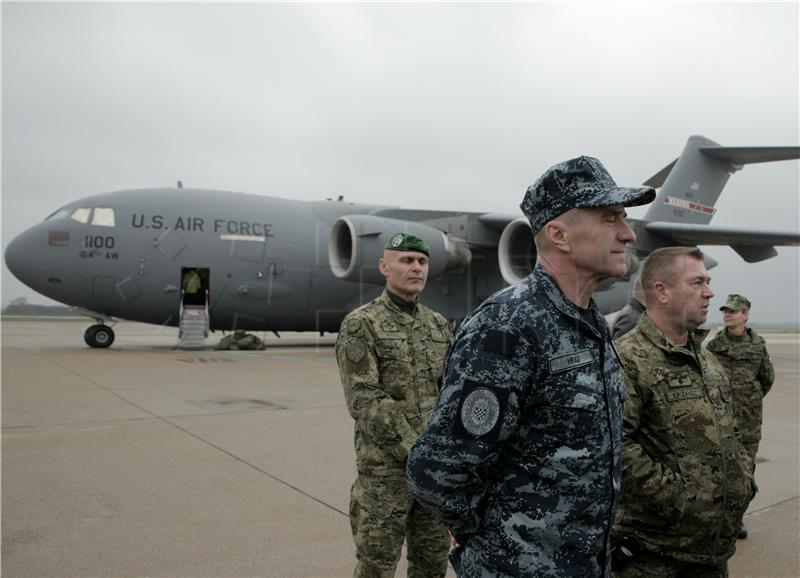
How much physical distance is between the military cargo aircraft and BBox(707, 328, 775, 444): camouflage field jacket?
7719 mm

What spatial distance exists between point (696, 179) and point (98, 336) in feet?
47.5

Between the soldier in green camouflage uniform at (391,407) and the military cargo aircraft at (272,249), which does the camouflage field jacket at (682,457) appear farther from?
the military cargo aircraft at (272,249)

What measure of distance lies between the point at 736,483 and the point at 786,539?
185 centimetres

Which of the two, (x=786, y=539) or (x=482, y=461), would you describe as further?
(x=786, y=539)

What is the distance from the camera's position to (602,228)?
4.87 ft

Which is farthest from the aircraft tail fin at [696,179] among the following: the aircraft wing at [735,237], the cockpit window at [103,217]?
the cockpit window at [103,217]

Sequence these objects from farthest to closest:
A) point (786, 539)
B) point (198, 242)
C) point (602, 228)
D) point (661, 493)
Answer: point (198, 242), point (786, 539), point (661, 493), point (602, 228)

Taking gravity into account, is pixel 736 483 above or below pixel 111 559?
above

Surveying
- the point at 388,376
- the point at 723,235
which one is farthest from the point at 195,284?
the point at 388,376

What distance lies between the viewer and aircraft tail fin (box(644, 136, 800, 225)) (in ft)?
46.0

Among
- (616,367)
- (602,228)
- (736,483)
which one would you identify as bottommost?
(736,483)

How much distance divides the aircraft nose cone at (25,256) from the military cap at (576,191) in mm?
13238

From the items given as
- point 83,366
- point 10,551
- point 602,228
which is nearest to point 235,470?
point 10,551

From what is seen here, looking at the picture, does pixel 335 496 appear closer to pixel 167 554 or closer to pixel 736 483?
pixel 167 554
